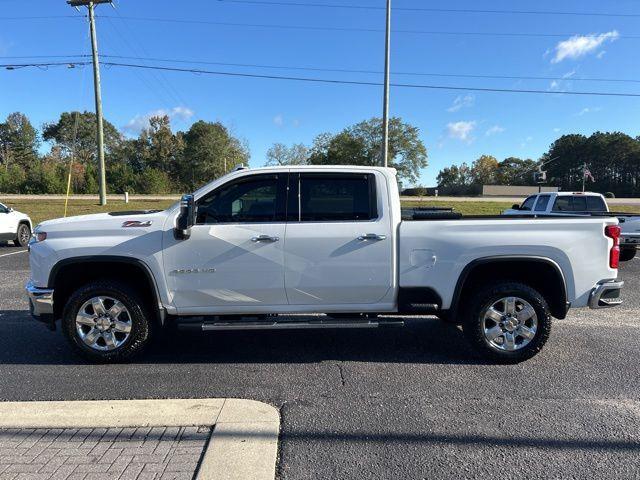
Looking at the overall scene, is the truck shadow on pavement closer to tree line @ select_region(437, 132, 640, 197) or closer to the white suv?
the white suv

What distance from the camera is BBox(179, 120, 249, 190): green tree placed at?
65812 mm

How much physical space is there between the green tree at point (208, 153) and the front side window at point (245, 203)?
6106 centimetres

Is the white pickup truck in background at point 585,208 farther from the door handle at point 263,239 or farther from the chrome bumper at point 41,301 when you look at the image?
the chrome bumper at point 41,301

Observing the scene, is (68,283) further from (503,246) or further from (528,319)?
(528,319)

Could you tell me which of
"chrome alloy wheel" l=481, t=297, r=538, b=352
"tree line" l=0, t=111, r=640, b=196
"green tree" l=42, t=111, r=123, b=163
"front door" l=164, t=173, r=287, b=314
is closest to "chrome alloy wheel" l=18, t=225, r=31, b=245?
"front door" l=164, t=173, r=287, b=314

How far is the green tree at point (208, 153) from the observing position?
65.8 meters

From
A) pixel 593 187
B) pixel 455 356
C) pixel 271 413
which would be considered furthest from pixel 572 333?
pixel 593 187

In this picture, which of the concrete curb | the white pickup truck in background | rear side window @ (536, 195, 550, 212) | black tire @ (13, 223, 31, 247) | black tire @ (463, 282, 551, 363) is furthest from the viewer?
black tire @ (13, 223, 31, 247)

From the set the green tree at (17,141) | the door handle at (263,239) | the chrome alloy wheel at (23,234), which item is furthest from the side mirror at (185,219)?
the green tree at (17,141)

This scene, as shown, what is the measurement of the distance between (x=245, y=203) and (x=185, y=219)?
0.60m

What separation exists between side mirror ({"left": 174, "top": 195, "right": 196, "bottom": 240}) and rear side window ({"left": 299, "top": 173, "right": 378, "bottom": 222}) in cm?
101

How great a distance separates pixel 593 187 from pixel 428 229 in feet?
357

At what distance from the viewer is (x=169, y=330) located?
5777 millimetres

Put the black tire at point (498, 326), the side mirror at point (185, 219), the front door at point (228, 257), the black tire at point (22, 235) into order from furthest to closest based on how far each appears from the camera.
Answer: the black tire at point (22, 235), the black tire at point (498, 326), the front door at point (228, 257), the side mirror at point (185, 219)
